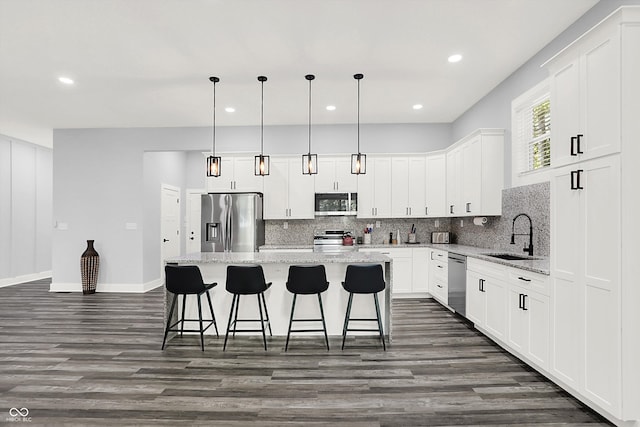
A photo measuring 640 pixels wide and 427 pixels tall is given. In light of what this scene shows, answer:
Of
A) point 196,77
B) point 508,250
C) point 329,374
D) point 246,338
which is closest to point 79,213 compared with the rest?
point 196,77

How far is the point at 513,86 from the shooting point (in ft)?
14.7

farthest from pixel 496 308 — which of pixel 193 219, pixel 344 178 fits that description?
pixel 193 219

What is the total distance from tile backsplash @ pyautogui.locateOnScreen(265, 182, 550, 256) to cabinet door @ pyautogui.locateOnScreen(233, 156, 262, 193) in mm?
800

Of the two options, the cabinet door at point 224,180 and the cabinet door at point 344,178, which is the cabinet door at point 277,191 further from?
the cabinet door at point 344,178

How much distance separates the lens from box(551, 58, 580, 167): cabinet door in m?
2.57

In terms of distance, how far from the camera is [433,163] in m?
Result: 6.29

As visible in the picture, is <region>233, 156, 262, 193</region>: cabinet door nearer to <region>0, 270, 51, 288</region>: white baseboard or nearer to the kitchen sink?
the kitchen sink

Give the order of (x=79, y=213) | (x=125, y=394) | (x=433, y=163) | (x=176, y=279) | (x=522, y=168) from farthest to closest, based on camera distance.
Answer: (x=79, y=213) < (x=433, y=163) < (x=522, y=168) < (x=176, y=279) < (x=125, y=394)

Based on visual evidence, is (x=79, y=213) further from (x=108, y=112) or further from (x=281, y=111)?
(x=281, y=111)

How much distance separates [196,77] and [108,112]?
2.36 meters

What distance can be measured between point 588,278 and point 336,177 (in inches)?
173

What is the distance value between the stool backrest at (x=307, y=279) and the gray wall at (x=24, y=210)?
7.18 meters

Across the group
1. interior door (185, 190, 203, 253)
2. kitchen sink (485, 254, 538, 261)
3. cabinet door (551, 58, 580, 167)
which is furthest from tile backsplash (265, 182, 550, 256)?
interior door (185, 190, 203, 253)

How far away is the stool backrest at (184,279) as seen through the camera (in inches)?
144
